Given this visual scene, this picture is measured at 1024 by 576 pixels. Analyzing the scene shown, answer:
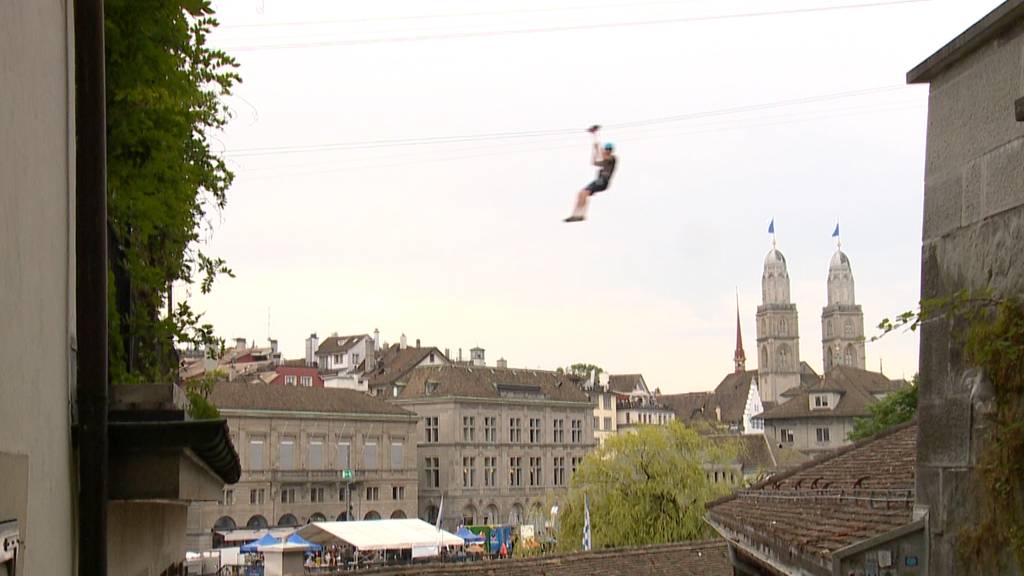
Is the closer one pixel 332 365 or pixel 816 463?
pixel 816 463

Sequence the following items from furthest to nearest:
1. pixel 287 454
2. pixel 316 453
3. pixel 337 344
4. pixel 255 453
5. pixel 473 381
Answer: pixel 337 344
pixel 473 381
pixel 316 453
pixel 287 454
pixel 255 453

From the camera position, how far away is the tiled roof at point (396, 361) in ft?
369

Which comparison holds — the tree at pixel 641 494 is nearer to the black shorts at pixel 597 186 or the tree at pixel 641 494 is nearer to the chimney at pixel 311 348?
the black shorts at pixel 597 186

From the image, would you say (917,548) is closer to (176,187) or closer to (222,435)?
(222,435)

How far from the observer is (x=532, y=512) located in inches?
2464

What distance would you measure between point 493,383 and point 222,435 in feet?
335

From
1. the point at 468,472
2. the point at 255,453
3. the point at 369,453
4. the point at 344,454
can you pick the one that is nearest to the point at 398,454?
the point at 369,453

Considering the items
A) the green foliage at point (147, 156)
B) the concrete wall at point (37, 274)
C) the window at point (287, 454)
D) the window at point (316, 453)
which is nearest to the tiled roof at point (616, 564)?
the green foliage at point (147, 156)

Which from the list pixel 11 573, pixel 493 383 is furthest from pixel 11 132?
pixel 493 383

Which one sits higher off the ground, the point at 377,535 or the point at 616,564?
the point at 616,564

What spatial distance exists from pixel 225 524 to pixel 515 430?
32028mm

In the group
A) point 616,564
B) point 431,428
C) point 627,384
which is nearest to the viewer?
point 616,564

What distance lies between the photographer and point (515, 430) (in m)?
109

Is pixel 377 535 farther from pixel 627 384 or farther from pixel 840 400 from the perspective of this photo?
pixel 627 384
